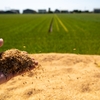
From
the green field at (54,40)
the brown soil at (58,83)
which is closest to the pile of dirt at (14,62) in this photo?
the brown soil at (58,83)

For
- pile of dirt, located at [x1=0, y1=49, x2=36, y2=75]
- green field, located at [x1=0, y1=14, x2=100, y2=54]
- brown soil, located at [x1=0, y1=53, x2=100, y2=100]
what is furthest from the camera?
green field, located at [x1=0, y1=14, x2=100, y2=54]

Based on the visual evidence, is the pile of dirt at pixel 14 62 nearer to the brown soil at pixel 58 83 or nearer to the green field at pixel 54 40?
the brown soil at pixel 58 83

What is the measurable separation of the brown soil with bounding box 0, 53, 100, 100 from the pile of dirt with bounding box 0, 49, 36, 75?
1.24 metres

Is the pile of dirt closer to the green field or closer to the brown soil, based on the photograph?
the brown soil

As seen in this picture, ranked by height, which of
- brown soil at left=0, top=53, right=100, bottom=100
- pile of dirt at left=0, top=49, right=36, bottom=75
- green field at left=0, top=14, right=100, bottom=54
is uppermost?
pile of dirt at left=0, top=49, right=36, bottom=75

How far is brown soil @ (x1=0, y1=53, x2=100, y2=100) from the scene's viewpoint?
780cm

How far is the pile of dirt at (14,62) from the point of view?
22.4ft

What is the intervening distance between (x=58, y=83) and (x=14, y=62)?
99.6 inches

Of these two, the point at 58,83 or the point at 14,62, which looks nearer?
the point at 14,62

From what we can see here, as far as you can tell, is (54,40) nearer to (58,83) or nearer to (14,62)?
(58,83)

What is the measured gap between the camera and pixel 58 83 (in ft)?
29.0

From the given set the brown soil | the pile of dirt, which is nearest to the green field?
the brown soil

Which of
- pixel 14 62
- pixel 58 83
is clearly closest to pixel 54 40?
pixel 58 83

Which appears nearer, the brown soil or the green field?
the brown soil
